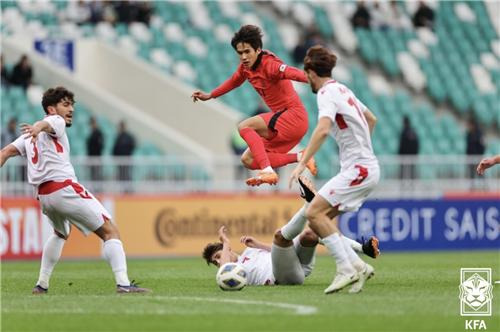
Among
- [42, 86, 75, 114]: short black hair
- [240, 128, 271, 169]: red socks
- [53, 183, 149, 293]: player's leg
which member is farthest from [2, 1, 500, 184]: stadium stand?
[42, 86, 75, 114]: short black hair

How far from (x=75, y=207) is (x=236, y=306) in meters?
2.38

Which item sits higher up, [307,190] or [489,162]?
[489,162]

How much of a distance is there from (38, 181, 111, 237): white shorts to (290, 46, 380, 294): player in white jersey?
2220mm

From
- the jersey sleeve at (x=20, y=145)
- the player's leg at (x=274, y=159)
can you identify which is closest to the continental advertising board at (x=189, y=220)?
the player's leg at (x=274, y=159)

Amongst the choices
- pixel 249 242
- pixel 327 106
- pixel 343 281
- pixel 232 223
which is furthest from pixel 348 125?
pixel 232 223

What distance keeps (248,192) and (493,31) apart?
14.3m

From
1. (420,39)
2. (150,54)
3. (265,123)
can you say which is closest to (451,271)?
(265,123)

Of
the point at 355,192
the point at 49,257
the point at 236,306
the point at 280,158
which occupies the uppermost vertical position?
the point at 280,158

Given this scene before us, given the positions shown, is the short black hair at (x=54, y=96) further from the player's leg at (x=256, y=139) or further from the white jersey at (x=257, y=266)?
the white jersey at (x=257, y=266)

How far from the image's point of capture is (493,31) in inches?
1458

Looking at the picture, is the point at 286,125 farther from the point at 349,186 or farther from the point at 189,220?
the point at 189,220

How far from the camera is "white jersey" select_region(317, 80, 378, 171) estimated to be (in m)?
12.2

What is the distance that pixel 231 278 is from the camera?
43.6 ft

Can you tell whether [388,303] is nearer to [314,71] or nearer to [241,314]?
[241,314]
